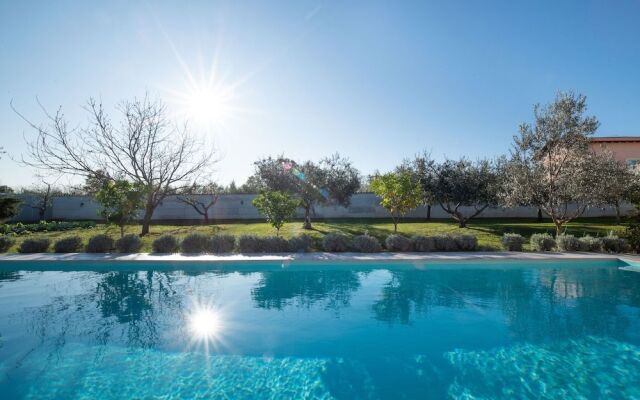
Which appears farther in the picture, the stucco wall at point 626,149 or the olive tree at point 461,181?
the stucco wall at point 626,149

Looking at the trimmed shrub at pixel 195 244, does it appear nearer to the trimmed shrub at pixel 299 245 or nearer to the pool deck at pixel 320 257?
the pool deck at pixel 320 257

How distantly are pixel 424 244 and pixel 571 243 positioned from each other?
6244mm

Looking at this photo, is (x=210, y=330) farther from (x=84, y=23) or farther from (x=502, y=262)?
(x=84, y=23)

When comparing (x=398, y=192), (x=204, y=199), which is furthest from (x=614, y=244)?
(x=204, y=199)

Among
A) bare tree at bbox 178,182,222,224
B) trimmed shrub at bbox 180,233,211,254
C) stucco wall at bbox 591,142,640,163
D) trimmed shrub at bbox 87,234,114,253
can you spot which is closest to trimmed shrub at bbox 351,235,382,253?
trimmed shrub at bbox 180,233,211,254

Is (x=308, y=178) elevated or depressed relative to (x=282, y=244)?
elevated

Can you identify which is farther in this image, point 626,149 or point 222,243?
point 626,149

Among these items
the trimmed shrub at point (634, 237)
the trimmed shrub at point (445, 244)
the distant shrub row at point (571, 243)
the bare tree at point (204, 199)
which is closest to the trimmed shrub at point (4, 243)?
the bare tree at point (204, 199)

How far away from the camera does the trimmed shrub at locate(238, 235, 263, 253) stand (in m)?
13.8

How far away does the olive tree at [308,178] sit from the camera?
66.4 ft

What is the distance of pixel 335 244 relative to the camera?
1402 cm

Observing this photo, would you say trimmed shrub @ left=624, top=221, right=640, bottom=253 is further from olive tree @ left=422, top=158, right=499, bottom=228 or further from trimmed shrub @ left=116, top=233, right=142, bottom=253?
trimmed shrub @ left=116, top=233, right=142, bottom=253

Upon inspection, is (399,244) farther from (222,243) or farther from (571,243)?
(222,243)

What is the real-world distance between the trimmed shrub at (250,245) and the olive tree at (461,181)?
1207 centimetres
